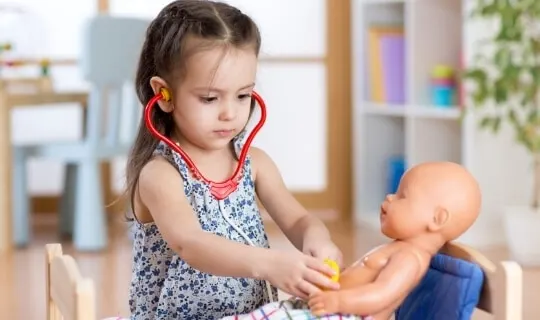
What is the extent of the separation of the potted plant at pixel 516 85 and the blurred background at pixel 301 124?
12 mm

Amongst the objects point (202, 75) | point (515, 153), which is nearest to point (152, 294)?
point (202, 75)

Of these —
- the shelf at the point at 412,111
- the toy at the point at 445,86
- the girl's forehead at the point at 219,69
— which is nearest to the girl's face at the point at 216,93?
the girl's forehead at the point at 219,69

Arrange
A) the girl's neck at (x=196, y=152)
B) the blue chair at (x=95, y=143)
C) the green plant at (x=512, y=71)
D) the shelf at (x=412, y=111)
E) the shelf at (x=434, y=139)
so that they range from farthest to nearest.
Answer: the shelf at (x=434, y=139) → the blue chair at (x=95, y=143) → the shelf at (x=412, y=111) → the green plant at (x=512, y=71) → the girl's neck at (x=196, y=152)

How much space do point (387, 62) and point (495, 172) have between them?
0.77m

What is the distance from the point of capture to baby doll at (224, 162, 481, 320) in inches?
51.5

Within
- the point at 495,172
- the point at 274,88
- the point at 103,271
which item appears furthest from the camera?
the point at 274,88

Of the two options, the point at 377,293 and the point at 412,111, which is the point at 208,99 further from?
the point at 412,111

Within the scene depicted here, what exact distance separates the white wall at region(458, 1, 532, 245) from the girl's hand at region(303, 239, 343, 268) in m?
2.10

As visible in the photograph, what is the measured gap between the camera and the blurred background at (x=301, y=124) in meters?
3.52

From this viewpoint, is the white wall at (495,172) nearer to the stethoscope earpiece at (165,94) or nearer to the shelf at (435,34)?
the shelf at (435,34)

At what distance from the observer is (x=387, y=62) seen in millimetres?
4094

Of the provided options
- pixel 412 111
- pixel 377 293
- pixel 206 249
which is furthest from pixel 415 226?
pixel 412 111

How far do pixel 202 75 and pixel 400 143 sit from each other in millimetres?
2987

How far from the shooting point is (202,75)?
1429 mm
